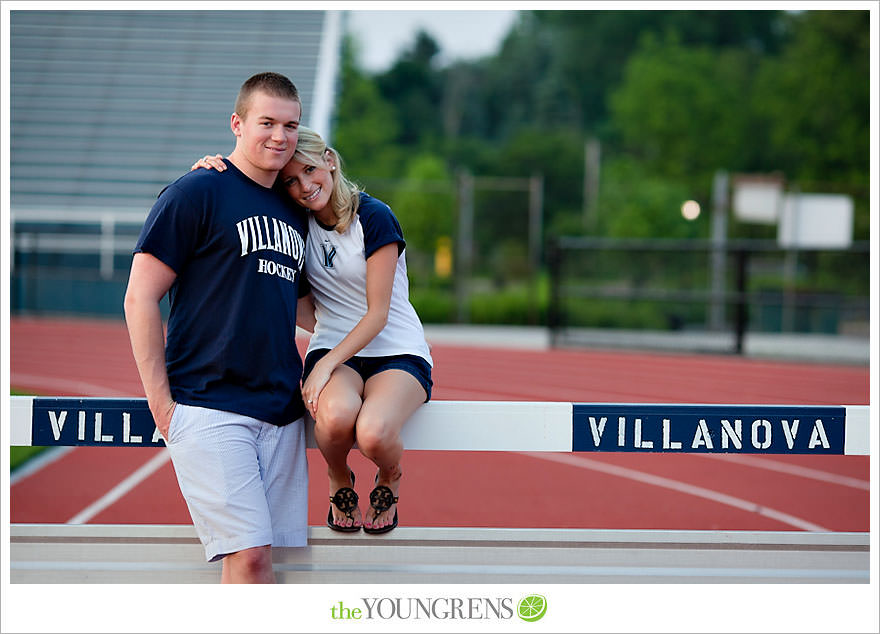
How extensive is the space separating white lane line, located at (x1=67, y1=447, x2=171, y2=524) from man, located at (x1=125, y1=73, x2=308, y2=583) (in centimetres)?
272

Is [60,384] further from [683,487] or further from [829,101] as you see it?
[829,101]

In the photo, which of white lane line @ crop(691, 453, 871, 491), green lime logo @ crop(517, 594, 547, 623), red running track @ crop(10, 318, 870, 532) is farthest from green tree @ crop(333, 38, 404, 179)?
green lime logo @ crop(517, 594, 547, 623)

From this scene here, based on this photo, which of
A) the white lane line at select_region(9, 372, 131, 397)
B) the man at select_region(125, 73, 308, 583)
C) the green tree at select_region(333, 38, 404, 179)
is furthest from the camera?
the green tree at select_region(333, 38, 404, 179)

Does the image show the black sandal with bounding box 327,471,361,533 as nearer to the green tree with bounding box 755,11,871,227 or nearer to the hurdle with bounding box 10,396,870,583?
the hurdle with bounding box 10,396,870,583

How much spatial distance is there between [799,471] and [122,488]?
4.36m

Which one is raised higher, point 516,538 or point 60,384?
point 516,538

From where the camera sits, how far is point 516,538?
9.04 feet

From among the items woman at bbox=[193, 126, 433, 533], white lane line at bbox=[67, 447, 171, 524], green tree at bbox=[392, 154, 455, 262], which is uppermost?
green tree at bbox=[392, 154, 455, 262]

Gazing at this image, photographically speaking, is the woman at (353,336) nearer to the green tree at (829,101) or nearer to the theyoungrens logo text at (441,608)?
the theyoungrens logo text at (441,608)

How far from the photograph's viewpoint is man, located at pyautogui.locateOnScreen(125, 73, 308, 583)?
242 cm

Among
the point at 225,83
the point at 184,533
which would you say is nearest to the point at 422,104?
the point at 225,83

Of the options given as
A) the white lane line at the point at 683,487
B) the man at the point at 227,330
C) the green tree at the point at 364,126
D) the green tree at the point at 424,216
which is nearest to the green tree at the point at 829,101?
the green tree at the point at 424,216

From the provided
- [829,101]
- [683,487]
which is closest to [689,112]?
[829,101]

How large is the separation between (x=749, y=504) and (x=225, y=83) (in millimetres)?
18113
